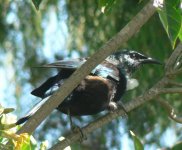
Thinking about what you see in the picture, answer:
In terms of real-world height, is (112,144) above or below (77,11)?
below

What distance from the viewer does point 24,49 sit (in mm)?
4617

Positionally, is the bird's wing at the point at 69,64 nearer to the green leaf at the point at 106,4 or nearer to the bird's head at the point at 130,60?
the bird's head at the point at 130,60

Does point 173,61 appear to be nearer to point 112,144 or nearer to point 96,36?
point 96,36

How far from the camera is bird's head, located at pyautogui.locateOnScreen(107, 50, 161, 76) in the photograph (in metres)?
3.99

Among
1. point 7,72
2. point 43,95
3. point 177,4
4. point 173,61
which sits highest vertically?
point 177,4

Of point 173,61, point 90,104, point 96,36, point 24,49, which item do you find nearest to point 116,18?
point 96,36

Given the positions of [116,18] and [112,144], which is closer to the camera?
[116,18]

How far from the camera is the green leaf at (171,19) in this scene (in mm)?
2029

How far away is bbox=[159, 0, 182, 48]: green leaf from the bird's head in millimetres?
1872

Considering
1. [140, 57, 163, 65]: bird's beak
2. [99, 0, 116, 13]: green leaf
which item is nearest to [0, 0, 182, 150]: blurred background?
[140, 57, 163, 65]: bird's beak

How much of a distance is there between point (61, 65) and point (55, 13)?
134 centimetres

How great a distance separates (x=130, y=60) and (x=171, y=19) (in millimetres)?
1934

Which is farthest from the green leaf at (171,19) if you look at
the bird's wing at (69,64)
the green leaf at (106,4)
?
the bird's wing at (69,64)

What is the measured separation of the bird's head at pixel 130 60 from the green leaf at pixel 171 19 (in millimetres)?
1872
